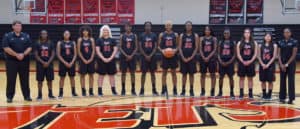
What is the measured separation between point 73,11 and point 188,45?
26.6ft

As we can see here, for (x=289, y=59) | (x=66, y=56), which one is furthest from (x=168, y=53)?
(x=289, y=59)

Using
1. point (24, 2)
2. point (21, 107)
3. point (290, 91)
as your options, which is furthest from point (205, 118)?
point (24, 2)

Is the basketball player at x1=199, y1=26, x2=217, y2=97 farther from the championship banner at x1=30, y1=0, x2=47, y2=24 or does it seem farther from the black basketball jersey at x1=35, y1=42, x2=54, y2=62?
the championship banner at x1=30, y1=0, x2=47, y2=24

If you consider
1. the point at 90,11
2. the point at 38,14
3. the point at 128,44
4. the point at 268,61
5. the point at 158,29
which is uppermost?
the point at 90,11

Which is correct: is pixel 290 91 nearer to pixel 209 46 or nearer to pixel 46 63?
pixel 209 46

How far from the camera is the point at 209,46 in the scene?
353 inches

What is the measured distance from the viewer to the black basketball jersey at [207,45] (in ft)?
29.3

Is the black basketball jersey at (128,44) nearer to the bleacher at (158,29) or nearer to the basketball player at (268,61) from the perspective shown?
the basketball player at (268,61)

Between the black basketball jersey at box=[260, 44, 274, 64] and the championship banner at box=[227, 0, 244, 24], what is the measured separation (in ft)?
24.5

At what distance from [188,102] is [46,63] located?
2914 mm

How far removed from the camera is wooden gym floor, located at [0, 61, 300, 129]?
259 inches

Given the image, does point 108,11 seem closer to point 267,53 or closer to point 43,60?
point 43,60

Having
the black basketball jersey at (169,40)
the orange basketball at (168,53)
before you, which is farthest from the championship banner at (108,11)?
the orange basketball at (168,53)

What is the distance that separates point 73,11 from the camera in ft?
53.0
